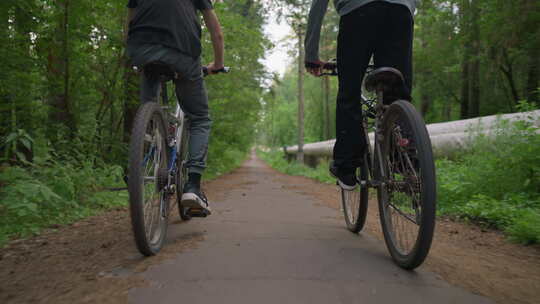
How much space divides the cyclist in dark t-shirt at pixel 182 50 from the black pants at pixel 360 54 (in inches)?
38.6

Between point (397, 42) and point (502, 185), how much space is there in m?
2.59

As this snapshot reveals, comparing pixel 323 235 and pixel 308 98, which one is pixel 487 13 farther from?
pixel 308 98

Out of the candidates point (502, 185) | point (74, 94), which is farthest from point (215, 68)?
point (502, 185)

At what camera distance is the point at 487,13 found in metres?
9.38

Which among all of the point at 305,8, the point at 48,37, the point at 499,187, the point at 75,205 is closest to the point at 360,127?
the point at 499,187

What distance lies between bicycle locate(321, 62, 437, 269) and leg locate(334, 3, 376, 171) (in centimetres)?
11

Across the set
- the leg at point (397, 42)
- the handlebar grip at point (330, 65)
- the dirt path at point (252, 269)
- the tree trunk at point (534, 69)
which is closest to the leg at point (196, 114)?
the dirt path at point (252, 269)

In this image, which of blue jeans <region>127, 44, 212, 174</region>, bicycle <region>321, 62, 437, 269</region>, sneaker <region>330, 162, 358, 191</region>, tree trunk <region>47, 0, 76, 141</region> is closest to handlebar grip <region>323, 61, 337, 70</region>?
bicycle <region>321, 62, 437, 269</region>

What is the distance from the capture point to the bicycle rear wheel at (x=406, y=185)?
159 centimetres

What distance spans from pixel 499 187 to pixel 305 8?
11078mm

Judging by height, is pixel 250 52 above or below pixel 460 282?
above

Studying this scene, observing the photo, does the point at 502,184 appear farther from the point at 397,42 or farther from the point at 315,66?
the point at 315,66

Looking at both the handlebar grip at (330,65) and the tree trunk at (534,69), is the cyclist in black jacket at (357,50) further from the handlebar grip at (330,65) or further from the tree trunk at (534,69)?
the tree trunk at (534,69)

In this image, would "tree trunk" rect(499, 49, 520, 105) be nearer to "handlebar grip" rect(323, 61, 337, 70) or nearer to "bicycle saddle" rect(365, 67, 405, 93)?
"handlebar grip" rect(323, 61, 337, 70)
